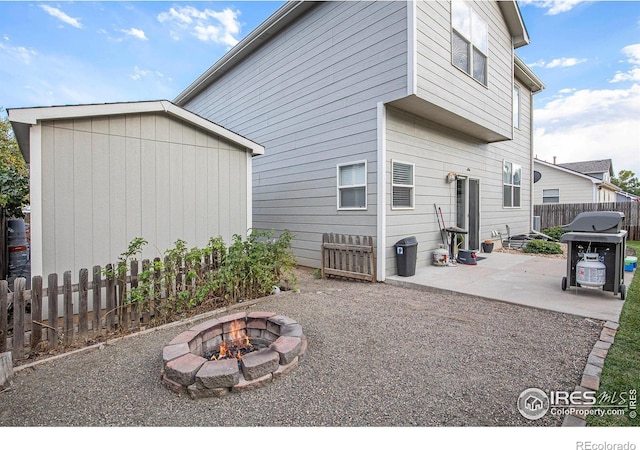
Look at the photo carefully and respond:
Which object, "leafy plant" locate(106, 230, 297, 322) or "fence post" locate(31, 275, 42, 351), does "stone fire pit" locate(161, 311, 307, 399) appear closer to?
"leafy plant" locate(106, 230, 297, 322)

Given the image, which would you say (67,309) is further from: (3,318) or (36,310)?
(3,318)

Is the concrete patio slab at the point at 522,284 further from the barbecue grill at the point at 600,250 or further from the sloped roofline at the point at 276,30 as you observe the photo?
the sloped roofline at the point at 276,30

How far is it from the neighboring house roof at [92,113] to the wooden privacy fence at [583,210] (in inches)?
629

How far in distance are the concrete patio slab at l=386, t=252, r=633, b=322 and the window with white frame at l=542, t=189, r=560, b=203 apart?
1521 centimetres

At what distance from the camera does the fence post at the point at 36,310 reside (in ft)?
9.57

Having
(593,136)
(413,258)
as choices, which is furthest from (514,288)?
(593,136)

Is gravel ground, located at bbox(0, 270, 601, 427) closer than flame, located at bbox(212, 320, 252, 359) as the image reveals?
Yes

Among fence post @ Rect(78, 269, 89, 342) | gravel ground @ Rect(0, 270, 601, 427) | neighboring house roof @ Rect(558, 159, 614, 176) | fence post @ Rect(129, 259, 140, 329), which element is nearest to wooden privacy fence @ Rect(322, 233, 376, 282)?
gravel ground @ Rect(0, 270, 601, 427)

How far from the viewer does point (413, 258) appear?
19.7 ft

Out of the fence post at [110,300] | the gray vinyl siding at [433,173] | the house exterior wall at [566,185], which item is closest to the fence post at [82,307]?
the fence post at [110,300]

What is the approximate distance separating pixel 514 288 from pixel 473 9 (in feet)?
21.4

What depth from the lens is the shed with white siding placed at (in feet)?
12.0
